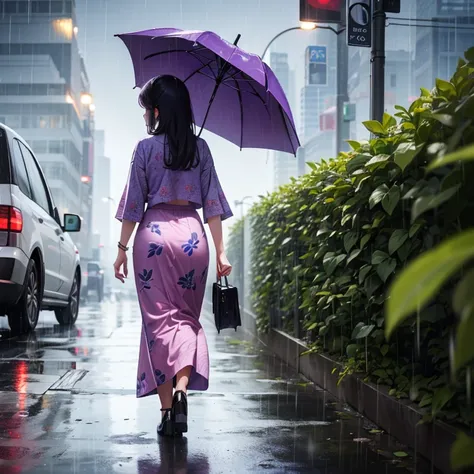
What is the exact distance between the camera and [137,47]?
232 inches

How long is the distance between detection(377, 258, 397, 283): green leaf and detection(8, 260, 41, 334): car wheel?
4658 mm

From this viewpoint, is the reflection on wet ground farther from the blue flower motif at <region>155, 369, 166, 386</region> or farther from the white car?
the white car

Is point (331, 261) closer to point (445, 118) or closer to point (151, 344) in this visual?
point (151, 344)

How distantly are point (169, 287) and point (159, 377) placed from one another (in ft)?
1.57

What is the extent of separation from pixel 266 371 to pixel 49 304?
4.02 m

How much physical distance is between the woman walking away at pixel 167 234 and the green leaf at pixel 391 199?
39.2 inches

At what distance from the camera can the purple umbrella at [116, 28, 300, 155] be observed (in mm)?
5465

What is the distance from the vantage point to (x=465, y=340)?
3.16ft

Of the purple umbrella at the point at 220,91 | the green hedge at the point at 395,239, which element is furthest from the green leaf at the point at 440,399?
the purple umbrella at the point at 220,91

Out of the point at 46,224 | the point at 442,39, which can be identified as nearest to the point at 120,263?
the point at 46,224

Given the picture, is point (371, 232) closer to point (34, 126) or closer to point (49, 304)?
point (49, 304)

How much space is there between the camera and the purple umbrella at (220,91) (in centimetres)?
546

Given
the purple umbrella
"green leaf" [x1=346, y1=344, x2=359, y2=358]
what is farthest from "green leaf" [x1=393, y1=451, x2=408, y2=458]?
the purple umbrella

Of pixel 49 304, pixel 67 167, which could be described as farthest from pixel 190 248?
pixel 67 167
